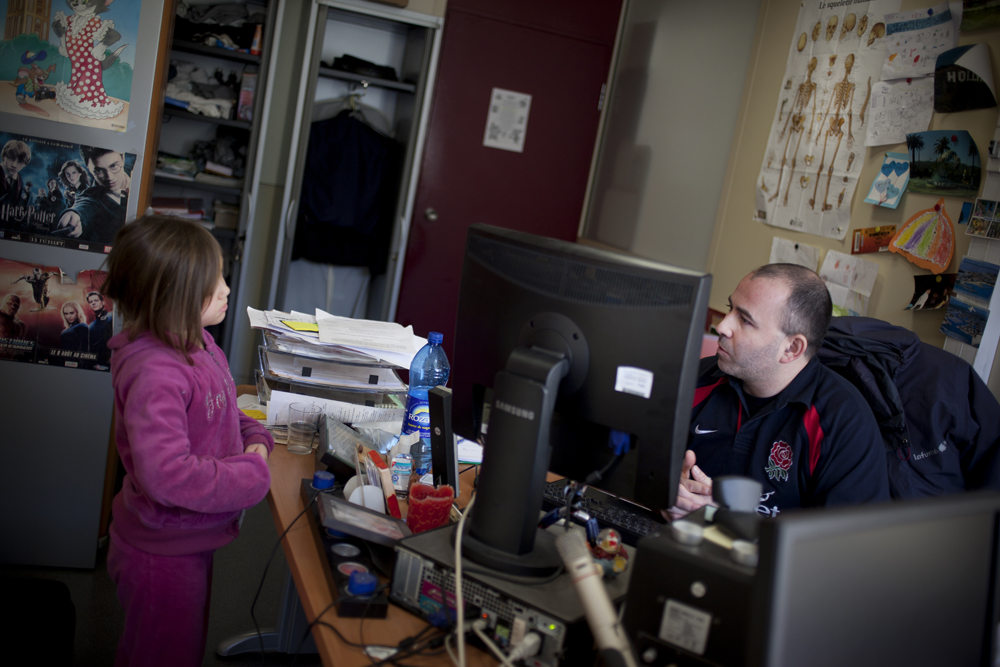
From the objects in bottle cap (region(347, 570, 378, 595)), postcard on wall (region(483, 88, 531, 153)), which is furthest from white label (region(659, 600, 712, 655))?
postcard on wall (region(483, 88, 531, 153))

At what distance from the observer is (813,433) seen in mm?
1631

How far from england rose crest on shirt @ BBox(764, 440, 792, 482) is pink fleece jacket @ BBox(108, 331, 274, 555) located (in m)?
1.06

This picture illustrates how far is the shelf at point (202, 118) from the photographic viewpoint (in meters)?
3.34

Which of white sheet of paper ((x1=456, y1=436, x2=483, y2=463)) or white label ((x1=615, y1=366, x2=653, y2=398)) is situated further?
white sheet of paper ((x1=456, y1=436, x2=483, y2=463))

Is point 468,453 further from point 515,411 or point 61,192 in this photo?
point 61,192

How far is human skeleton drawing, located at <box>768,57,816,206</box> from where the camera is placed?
2.71 meters

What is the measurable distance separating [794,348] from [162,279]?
131 cm

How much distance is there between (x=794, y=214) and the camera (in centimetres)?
271

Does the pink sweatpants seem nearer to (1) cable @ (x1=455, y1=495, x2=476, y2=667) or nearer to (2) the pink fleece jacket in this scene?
(2) the pink fleece jacket

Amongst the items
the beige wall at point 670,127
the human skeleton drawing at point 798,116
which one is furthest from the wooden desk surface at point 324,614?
the beige wall at point 670,127

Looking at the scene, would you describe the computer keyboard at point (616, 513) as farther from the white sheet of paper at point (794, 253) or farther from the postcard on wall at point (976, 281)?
the white sheet of paper at point (794, 253)

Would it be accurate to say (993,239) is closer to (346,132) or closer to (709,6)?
(709,6)

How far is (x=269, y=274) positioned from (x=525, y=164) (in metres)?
1.47

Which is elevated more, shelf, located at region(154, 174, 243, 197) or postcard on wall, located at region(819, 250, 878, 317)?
postcard on wall, located at region(819, 250, 878, 317)
